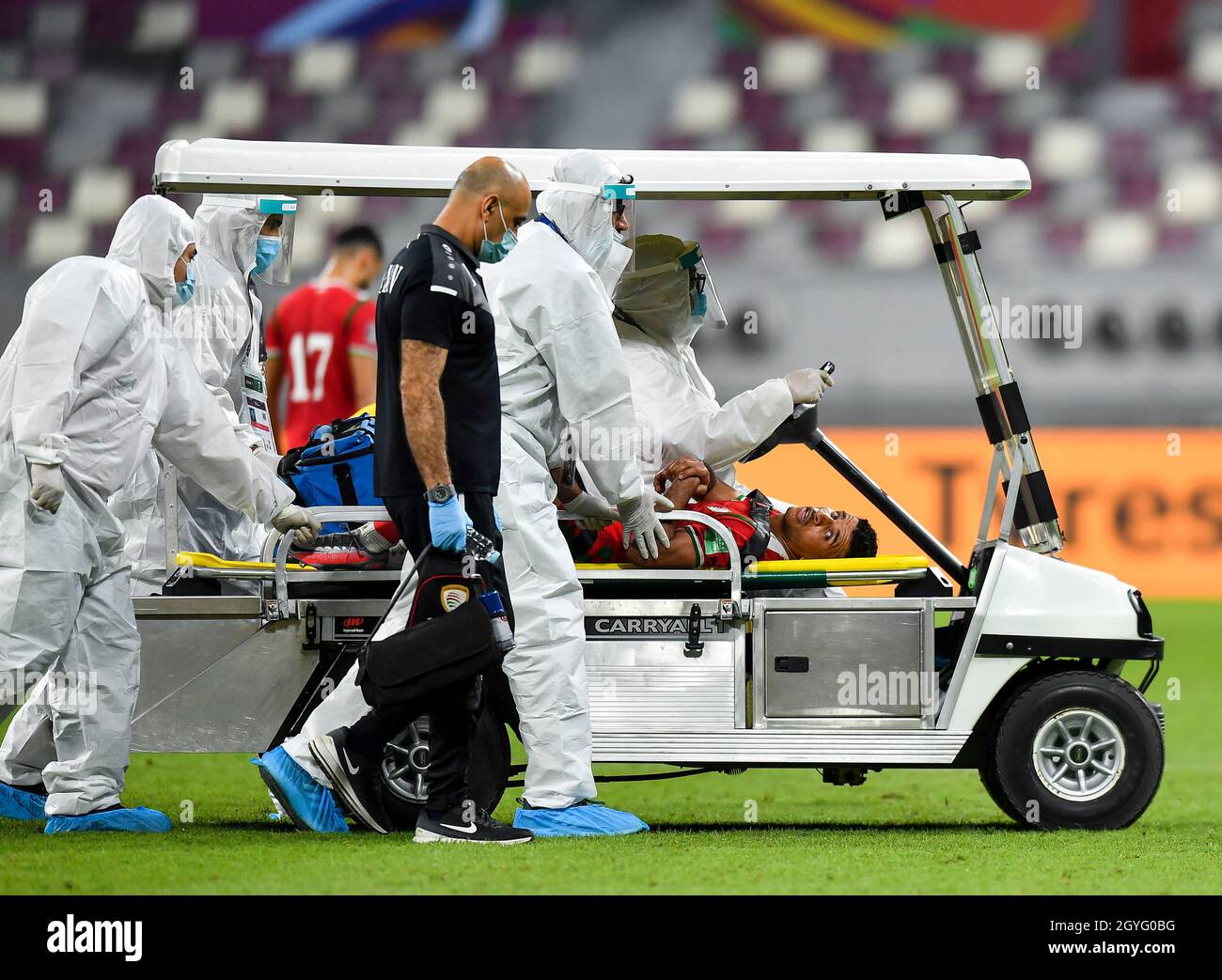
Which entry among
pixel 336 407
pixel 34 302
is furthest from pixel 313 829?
pixel 336 407

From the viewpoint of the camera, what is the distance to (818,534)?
6.01 metres

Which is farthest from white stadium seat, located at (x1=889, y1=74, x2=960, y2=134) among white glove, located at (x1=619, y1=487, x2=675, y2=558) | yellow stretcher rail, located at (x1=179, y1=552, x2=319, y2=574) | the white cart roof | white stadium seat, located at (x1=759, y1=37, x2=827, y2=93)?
yellow stretcher rail, located at (x1=179, y1=552, x2=319, y2=574)

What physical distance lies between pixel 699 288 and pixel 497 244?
52.9 inches

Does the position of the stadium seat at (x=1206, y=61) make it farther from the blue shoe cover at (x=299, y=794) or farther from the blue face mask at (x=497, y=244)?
the blue shoe cover at (x=299, y=794)

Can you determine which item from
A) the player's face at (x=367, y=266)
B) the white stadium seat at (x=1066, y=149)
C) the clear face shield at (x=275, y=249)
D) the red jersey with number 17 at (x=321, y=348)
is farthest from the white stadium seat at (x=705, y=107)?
the clear face shield at (x=275, y=249)

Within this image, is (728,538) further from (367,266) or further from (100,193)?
(100,193)

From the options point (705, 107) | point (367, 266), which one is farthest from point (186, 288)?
point (705, 107)

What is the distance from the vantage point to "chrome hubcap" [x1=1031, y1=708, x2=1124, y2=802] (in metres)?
5.74

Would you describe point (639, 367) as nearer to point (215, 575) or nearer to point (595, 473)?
point (595, 473)

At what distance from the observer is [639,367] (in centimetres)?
637

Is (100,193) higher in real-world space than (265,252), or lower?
higher

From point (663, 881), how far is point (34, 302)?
8.54 ft

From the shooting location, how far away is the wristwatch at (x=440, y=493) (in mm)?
4797

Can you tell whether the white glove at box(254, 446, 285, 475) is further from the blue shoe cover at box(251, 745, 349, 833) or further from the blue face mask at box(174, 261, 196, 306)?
the blue shoe cover at box(251, 745, 349, 833)
